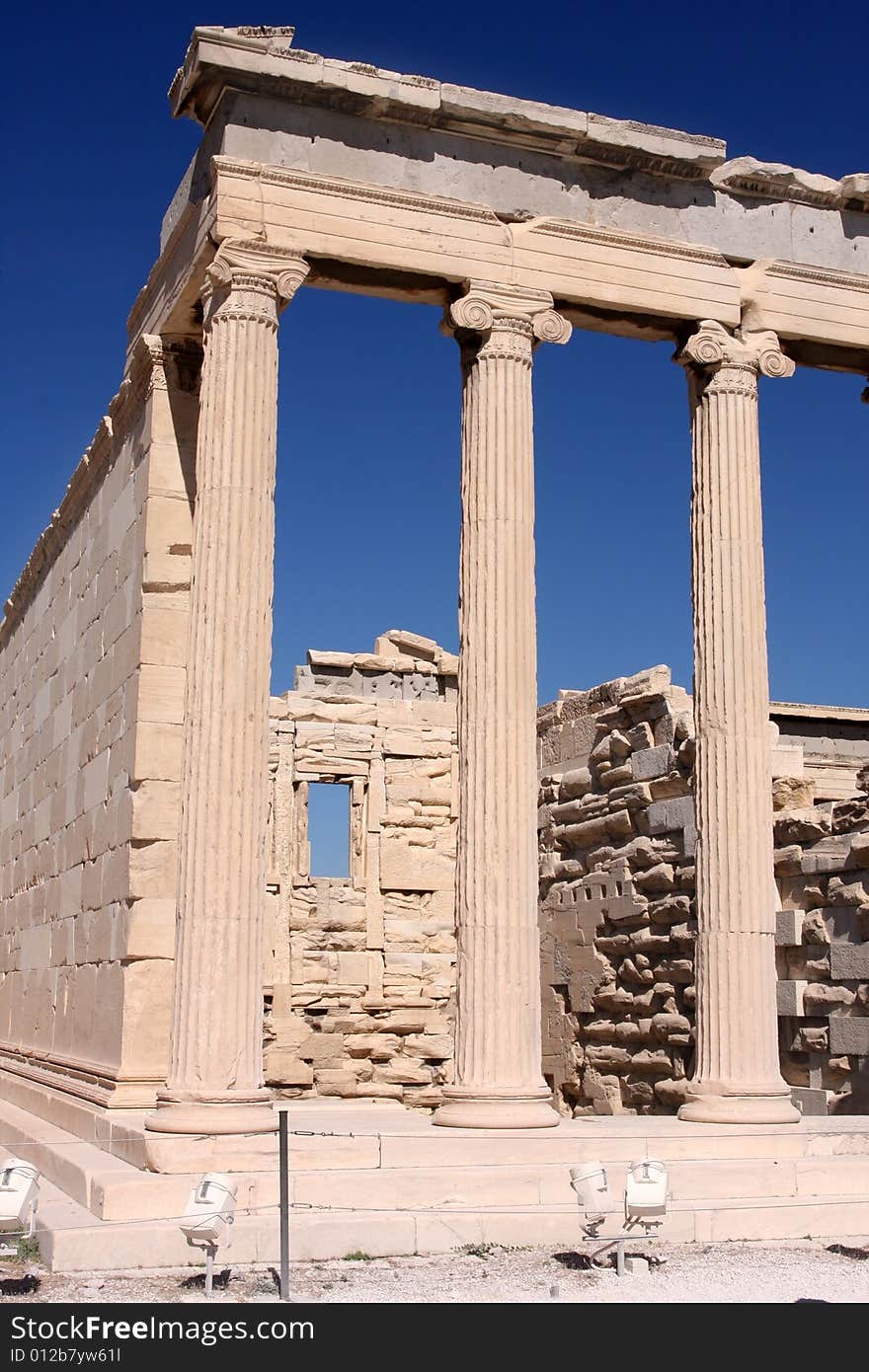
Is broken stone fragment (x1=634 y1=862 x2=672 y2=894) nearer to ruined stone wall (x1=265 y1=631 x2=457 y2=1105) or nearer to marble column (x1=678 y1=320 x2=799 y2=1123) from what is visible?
marble column (x1=678 y1=320 x2=799 y2=1123)

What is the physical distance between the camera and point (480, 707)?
51.9ft

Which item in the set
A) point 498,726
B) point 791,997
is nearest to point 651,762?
point 791,997

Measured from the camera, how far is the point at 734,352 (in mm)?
17594

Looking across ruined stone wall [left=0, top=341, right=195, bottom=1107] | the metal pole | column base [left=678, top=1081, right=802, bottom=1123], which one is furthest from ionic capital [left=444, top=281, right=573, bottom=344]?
the metal pole

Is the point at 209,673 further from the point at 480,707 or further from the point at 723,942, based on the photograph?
the point at 723,942

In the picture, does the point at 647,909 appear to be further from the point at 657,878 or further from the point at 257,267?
the point at 257,267

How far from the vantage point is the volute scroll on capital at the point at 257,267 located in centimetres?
1547

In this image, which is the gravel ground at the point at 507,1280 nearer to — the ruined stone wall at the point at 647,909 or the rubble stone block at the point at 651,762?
the ruined stone wall at the point at 647,909

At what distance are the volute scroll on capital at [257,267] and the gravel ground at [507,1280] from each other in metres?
9.07

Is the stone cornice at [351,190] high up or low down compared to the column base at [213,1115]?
up

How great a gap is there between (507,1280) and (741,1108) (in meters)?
4.95

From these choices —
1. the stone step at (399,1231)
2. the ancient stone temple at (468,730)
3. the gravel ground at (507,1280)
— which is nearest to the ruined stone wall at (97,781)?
the ancient stone temple at (468,730)

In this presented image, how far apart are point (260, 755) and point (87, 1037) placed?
5.55 meters
